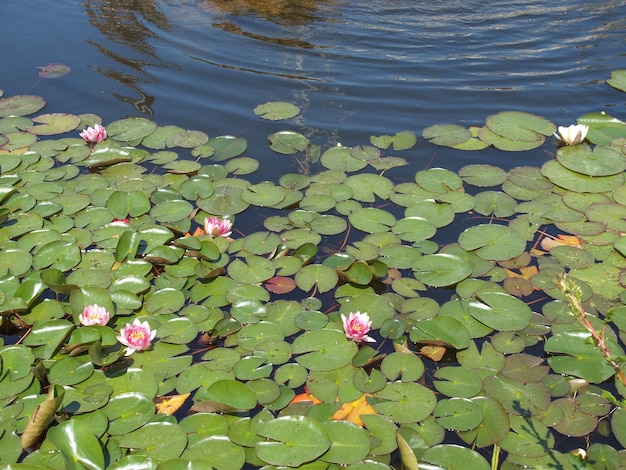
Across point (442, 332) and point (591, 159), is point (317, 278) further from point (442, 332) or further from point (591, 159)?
point (591, 159)

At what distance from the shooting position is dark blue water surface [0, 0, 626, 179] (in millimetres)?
4427

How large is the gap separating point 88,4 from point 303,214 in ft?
13.4

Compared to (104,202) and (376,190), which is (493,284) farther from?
(104,202)

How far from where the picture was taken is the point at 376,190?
3.60m

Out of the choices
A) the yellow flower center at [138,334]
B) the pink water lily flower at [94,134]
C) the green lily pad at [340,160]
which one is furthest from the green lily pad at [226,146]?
the yellow flower center at [138,334]

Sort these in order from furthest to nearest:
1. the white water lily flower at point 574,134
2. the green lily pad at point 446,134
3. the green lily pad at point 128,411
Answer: the green lily pad at point 446,134, the white water lily flower at point 574,134, the green lily pad at point 128,411

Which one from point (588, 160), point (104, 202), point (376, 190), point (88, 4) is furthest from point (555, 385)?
point (88, 4)

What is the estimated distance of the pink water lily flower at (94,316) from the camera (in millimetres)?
2664

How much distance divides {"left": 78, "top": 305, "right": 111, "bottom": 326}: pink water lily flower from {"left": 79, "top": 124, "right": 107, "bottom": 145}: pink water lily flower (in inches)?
61.6

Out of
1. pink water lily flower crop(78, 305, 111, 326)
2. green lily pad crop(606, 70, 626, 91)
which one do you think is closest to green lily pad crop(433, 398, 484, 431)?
pink water lily flower crop(78, 305, 111, 326)

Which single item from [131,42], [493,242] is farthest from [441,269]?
[131,42]

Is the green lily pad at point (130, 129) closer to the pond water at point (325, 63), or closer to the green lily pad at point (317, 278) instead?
the pond water at point (325, 63)

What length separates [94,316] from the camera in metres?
2.68

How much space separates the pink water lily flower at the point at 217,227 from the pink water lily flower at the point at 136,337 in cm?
75
